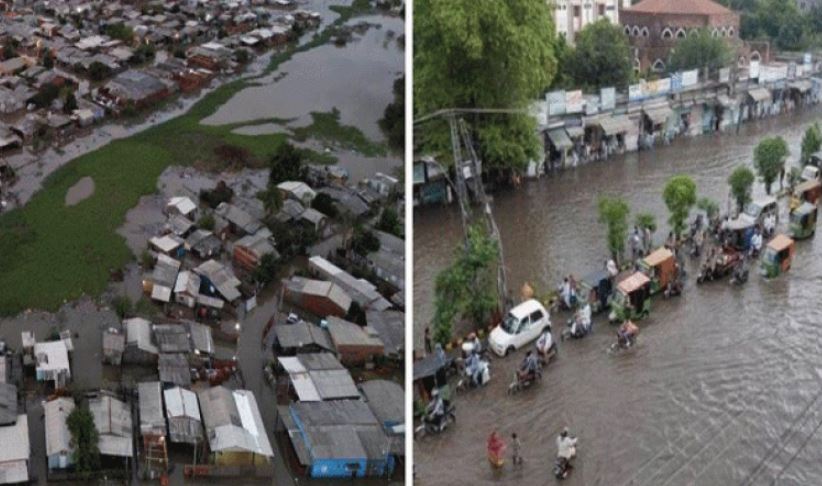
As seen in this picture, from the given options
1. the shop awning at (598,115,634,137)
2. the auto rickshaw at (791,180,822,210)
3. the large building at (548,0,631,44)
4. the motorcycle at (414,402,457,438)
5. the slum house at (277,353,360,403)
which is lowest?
the slum house at (277,353,360,403)

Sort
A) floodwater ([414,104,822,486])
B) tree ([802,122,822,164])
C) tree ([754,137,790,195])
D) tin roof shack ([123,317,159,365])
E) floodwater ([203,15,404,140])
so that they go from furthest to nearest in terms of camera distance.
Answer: floodwater ([203,15,404,140])
tree ([802,122,822,164])
tree ([754,137,790,195])
tin roof shack ([123,317,159,365])
floodwater ([414,104,822,486])

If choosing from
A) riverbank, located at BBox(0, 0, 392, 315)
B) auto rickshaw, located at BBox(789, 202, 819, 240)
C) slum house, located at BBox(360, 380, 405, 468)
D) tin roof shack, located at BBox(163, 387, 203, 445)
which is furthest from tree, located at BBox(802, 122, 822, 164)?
tin roof shack, located at BBox(163, 387, 203, 445)

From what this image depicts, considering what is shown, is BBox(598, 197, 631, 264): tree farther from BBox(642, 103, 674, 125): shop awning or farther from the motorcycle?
BBox(642, 103, 674, 125): shop awning

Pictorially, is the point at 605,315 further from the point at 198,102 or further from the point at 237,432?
the point at 198,102

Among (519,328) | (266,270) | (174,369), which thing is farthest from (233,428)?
(266,270)

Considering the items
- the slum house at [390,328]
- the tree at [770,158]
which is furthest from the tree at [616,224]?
the tree at [770,158]

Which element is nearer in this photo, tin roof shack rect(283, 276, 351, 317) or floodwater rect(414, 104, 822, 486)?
floodwater rect(414, 104, 822, 486)

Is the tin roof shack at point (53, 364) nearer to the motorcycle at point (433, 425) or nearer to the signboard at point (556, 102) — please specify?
the motorcycle at point (433, 425)

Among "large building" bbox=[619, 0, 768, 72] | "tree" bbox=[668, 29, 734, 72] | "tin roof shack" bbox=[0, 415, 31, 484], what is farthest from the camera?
"large building" bbox=[619, 0, 768, 72]
